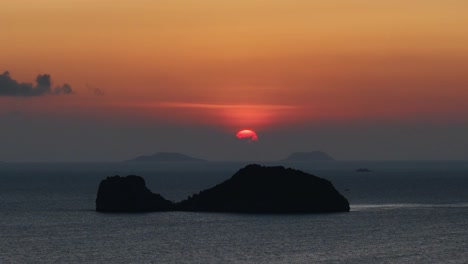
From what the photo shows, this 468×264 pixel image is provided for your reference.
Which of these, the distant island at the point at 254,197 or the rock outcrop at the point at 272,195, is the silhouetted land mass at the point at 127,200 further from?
the rock outcrop at the point at 272,195

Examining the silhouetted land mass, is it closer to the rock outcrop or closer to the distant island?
the distant island

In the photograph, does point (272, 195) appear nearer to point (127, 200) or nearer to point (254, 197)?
point (254, 197)

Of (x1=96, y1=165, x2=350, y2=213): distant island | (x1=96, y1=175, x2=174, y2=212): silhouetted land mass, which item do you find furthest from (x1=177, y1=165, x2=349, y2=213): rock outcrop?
(x1=96, y1=175, x2=174, y2=212): silhouetted land mass

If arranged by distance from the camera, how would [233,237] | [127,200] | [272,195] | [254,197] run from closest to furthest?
[233,237], [127,200], [254,197], [272,195]

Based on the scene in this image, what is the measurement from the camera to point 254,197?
173375 millimetres

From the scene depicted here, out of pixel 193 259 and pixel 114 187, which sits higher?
pixel 114 187

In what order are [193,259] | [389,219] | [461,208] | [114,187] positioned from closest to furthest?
1. [193,259]
2. [389,219]
3. [114,187]
4. [461,208]

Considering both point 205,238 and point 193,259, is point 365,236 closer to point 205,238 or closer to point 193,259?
point 205,238

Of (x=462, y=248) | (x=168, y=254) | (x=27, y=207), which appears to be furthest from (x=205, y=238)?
(x=27, y=207)

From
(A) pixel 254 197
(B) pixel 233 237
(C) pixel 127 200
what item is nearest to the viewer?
(B) pixel 233 237

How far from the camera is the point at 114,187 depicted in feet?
562

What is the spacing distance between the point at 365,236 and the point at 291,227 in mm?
15671

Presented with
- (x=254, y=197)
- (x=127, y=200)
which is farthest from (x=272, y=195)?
(x=127, y=200)

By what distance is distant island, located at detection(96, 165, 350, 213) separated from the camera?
171 metres
